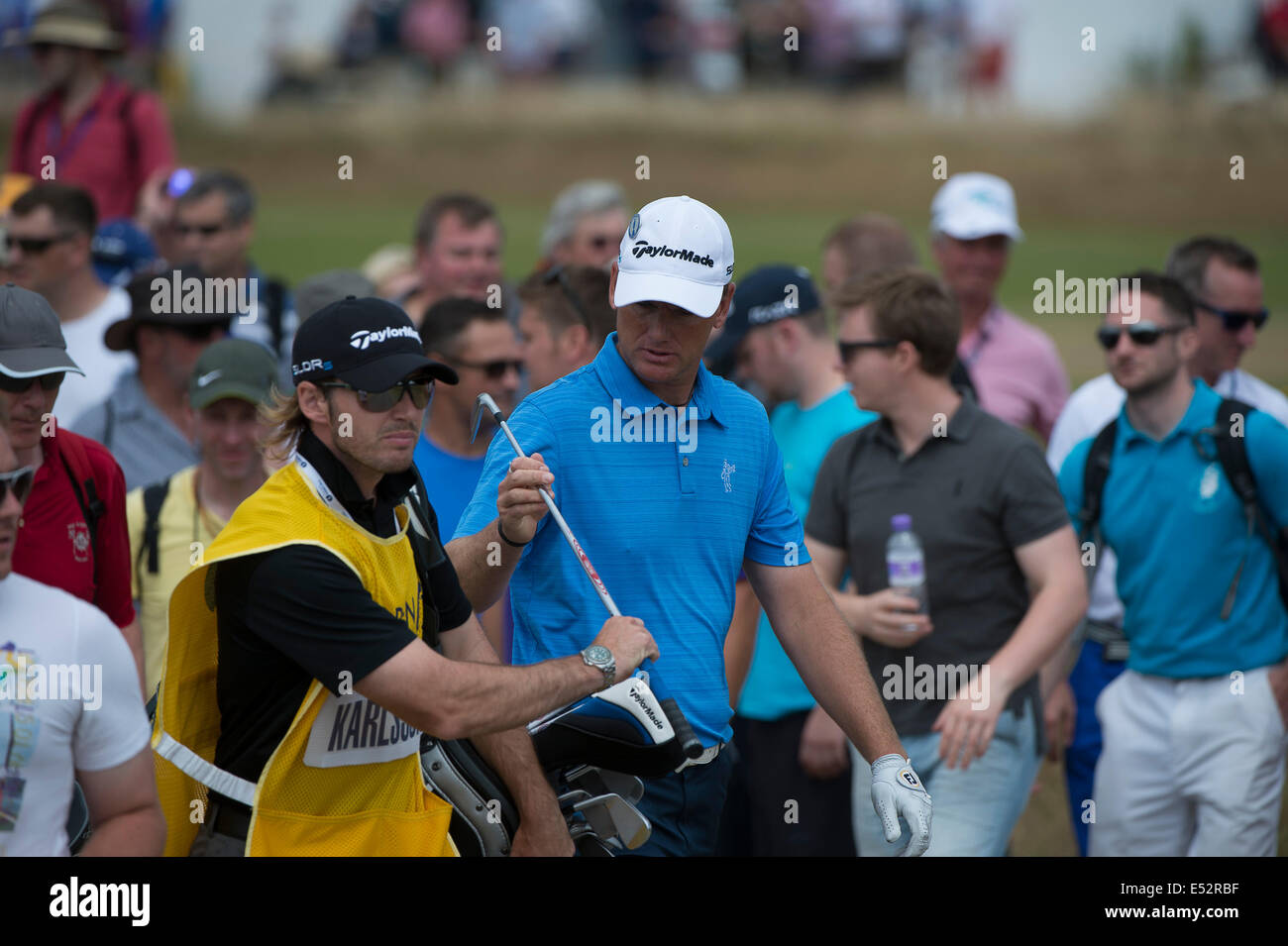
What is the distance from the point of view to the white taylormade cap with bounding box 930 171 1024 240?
7863 mm

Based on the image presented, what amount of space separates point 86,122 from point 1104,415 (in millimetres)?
6333

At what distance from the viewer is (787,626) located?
170 inches

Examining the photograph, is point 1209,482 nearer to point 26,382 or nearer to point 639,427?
point 639,427

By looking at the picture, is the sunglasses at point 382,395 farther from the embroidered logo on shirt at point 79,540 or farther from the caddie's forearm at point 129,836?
the embroidered logo on shirt at point 79,540

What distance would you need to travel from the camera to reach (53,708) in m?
3.37

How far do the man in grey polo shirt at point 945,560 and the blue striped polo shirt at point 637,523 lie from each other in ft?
4.84

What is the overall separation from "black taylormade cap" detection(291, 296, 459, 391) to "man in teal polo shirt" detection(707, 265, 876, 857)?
2512 mm

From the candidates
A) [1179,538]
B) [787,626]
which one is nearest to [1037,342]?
[1179,538]

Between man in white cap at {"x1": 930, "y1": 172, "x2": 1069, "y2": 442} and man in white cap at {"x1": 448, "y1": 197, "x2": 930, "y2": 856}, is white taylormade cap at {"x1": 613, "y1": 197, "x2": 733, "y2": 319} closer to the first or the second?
man in white cap at {"x1": 448, "y1": 197, "x2": 930, "y2": 856}

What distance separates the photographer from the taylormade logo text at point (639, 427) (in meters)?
4.12

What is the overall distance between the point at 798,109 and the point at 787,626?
24.6 metres

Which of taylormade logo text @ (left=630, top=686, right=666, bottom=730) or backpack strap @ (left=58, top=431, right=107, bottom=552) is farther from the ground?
backpack strap @ (left=58, top=431, right=107, bottom=552)

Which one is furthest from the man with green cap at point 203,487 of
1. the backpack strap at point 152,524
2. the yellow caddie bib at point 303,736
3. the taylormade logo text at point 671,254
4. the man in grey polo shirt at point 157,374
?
the taylormade logo text at point 671,254

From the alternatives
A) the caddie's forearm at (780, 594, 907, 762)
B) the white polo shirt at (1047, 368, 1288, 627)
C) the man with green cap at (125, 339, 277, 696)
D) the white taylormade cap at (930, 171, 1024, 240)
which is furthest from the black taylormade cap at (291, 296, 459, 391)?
the white taylormade cap at (930, 171, 1024, 240)
